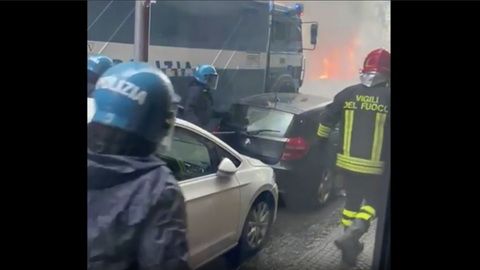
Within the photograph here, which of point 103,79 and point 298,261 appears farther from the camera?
point 298,261

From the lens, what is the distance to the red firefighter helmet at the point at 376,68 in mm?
2520

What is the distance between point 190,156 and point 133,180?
28cm

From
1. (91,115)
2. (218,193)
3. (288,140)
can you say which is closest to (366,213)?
(288,140)

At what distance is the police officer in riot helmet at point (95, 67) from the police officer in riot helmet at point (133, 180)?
0.04 m

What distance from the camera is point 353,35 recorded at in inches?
A: 101

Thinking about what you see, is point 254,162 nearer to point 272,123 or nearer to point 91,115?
point 272,123

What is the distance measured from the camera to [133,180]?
2.31 m

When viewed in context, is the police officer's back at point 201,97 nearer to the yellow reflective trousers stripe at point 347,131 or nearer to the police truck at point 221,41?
the police truck at point 221,41

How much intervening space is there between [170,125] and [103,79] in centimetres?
35

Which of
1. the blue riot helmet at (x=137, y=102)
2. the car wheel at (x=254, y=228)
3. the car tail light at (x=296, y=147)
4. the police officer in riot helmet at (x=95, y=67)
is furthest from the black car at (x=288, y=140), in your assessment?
the police officer in riot helmet at (x=95, y=67)

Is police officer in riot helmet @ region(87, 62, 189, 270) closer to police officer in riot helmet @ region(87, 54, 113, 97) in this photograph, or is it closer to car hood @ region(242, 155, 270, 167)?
police officer in riot helmet @ region(87, 54, 113, 97)
